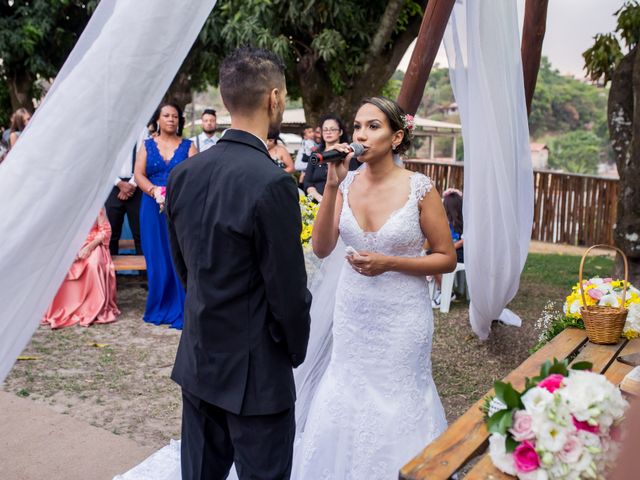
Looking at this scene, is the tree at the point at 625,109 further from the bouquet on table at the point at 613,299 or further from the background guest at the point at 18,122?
the background guest at the point at 18,122

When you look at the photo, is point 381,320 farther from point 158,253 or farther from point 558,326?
point 158,253

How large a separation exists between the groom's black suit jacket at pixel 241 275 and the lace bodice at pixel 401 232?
106cm

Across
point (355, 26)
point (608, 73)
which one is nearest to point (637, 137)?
point (608, 73)

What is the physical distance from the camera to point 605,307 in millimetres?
3529

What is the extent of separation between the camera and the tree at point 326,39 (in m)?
10.9

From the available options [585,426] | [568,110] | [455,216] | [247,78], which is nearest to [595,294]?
[585,426]

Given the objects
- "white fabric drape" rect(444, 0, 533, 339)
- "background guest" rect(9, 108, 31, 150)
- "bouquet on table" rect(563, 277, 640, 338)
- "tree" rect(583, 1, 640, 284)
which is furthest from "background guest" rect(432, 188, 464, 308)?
"background guest" rect(9, 108, 31, 150)

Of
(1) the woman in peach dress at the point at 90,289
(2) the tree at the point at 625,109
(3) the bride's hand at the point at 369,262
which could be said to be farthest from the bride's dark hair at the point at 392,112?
(1) the woman in peach dress at the point at 90,289

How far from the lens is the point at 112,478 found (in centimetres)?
379

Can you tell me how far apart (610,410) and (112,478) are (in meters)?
2.84

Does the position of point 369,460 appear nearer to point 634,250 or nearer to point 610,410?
point 610,410

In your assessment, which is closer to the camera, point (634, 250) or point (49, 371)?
point (49, 371)

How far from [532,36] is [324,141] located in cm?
→ 252

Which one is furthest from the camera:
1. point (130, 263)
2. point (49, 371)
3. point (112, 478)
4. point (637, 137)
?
point (130, 263)
